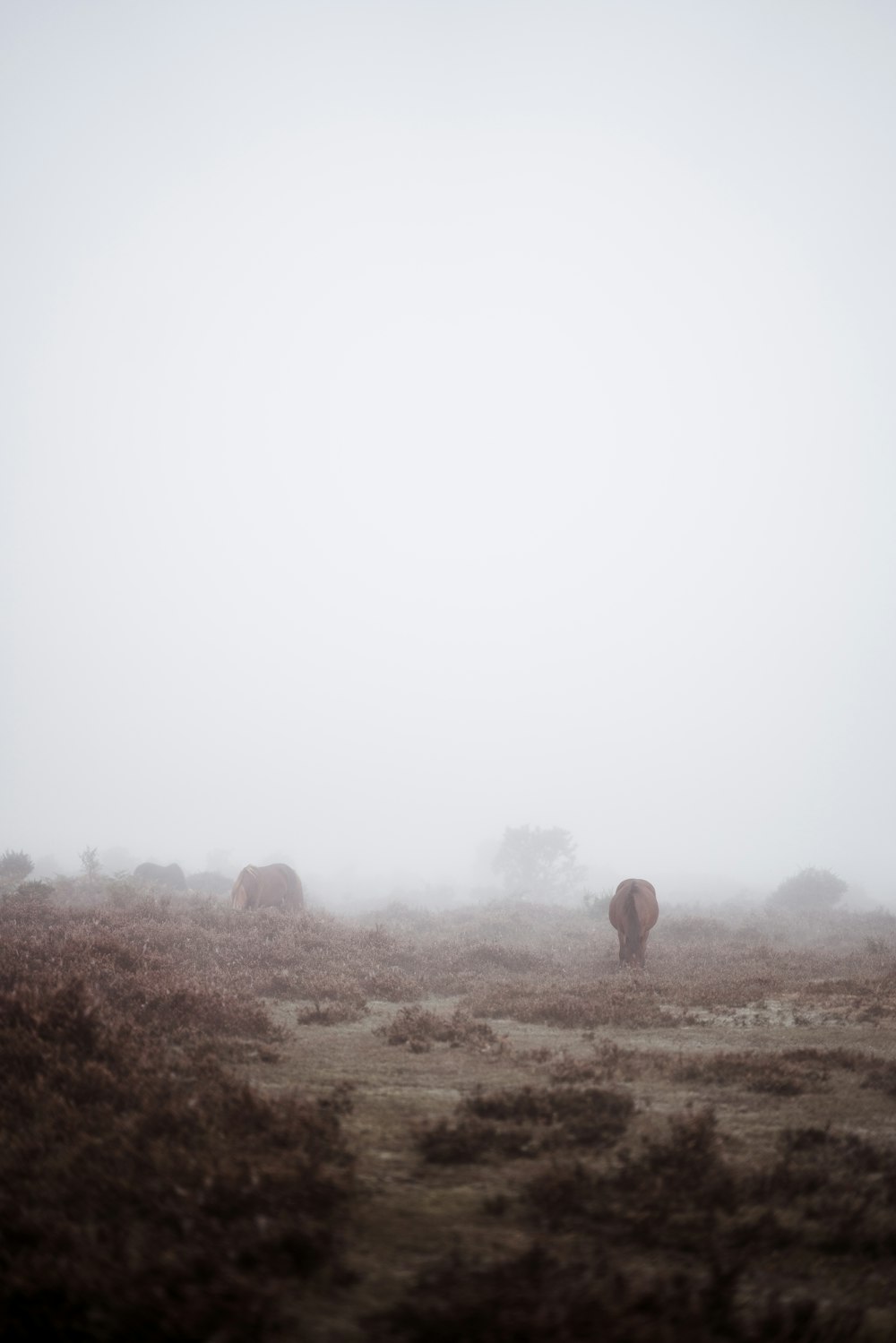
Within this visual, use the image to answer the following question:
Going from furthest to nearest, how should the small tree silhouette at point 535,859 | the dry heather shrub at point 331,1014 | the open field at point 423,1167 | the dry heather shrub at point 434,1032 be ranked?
the small tree silhouette at point 535,859 → the dry heather shrub at point 331,1014 → the dry heather shrub at point 434,1032 → the open field at point 423,1167

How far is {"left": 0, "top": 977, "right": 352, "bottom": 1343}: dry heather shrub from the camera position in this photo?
111 inches

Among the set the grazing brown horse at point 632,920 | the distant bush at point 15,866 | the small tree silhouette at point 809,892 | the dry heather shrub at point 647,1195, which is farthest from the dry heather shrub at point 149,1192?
the small tree silhouette at point 809,892

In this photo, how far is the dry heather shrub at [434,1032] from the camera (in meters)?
8.69

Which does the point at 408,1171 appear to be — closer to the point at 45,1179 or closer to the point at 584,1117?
the point at 584,1117

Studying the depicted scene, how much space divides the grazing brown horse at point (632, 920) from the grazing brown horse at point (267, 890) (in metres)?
11.7

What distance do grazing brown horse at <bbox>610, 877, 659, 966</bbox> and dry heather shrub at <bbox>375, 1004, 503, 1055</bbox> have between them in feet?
24.6

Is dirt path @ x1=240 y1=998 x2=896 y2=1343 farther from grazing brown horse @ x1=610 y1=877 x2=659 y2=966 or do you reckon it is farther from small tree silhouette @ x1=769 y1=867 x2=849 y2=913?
small tree silhouette @ x1=769 y1=867 x2=849 y2=913

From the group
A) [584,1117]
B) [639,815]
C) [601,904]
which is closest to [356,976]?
[584,1117]

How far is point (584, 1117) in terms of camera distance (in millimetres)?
5625

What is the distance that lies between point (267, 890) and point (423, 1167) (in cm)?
2034

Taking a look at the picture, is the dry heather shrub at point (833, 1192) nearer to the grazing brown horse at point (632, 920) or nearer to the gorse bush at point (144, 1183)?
the gorse bush at point (144, 1183)

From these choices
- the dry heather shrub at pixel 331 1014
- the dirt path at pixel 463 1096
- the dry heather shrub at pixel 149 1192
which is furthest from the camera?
the dry heather shrub at pixel 331 1014

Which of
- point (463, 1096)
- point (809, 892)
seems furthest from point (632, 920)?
point (809, 892)

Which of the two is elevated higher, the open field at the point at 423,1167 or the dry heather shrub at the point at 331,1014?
the open field at the point at 423,1167
